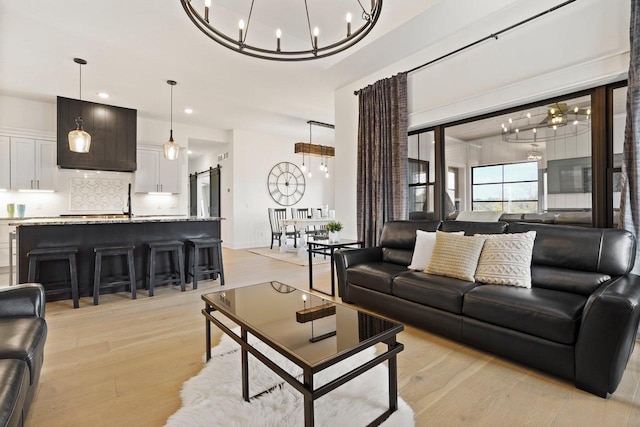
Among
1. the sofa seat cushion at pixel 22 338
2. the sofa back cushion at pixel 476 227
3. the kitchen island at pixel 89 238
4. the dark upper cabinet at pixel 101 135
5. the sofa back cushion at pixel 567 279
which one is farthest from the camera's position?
the dark upper cabinet at pixel 101 135

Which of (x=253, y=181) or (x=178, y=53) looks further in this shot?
(x=253, y=181)

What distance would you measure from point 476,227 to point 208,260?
12.0ft

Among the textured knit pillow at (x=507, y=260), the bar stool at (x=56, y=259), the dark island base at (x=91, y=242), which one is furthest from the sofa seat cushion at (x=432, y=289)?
the bar stool at (x=56, y=259)

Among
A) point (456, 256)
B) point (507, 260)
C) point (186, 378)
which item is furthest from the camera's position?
point (456, 256)

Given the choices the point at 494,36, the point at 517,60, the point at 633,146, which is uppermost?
the point at 494,36

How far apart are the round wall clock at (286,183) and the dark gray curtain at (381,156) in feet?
13.6

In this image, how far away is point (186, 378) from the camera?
1967 mm

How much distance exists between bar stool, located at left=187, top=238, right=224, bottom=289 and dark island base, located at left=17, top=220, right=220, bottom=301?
29cm

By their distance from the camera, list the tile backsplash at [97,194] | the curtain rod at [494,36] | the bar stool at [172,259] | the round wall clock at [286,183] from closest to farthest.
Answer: the curtain rod at [494,36]
the bar stool at [172,259]
the tile backsplash at [97,194]
the round wall clock at [286,183]

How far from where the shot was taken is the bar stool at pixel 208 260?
418cm

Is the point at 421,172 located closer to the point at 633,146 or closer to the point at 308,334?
the point at 633,146

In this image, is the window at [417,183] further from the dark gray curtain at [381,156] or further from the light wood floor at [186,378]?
the light wood floor at [186,378]

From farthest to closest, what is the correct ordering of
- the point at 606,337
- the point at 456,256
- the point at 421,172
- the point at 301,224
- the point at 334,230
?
the point at 301,224, the point at 334,230, the point at 421,172, the point at 456,256, the point at 606,337

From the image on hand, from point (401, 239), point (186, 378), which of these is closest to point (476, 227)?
point (401, 239)
